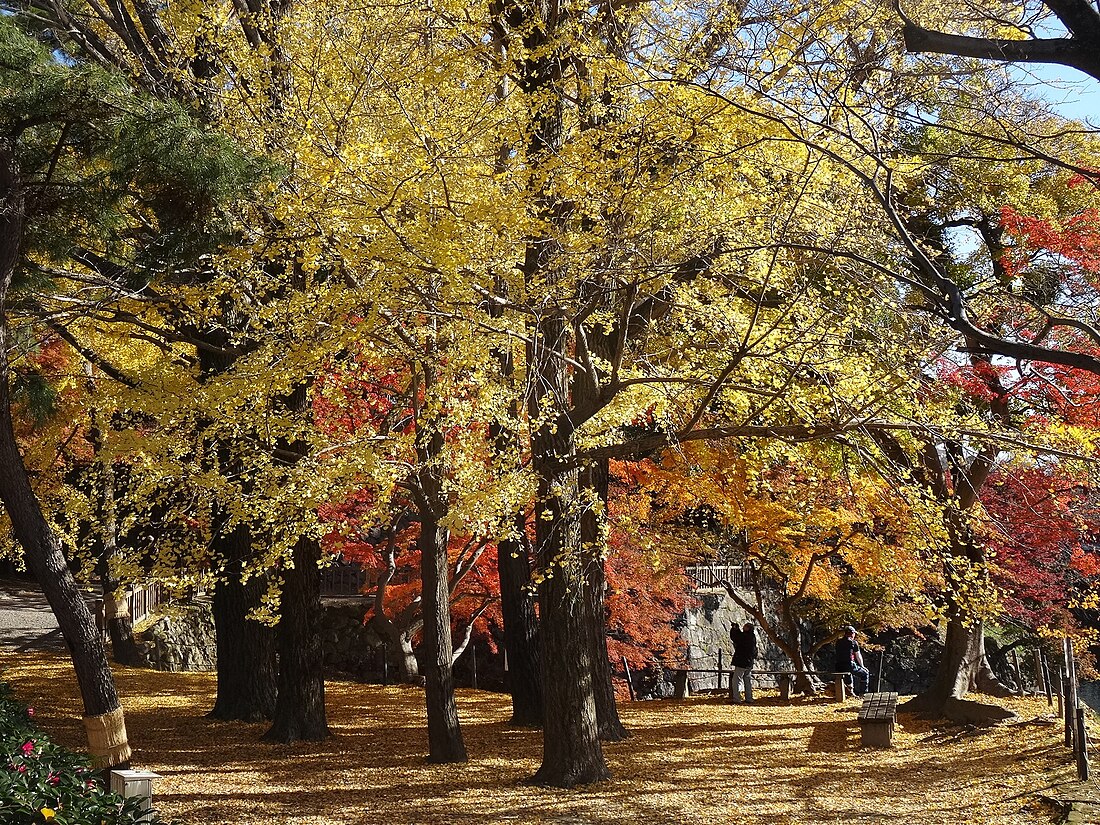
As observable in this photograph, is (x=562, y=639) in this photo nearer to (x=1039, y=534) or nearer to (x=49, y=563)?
(x=49, y=563)

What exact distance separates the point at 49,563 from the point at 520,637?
7378 mm

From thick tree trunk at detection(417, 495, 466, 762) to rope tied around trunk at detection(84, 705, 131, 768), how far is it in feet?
12.5

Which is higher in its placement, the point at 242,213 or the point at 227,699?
the point at 242,213

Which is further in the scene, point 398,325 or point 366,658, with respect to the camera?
point 366,658

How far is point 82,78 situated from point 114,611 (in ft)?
46.0

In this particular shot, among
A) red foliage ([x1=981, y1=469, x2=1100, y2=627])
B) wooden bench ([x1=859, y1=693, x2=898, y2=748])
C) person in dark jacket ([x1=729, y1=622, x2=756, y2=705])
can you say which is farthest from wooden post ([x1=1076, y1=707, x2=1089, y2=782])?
person in dark jacket ([x1=729, y1=622, x2=756, y2=705])

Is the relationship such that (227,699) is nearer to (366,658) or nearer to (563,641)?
(563,641)

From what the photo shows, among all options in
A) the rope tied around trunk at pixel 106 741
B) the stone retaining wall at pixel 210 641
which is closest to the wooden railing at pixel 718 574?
the stone retaining wall at pixel 210 641

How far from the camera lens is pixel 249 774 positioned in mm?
9773

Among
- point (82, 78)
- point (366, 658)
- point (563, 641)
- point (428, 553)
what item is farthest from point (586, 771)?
point (366, 658)

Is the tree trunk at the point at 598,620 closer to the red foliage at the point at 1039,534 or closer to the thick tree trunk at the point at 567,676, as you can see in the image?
the thick tree trunk at the point at 567,676

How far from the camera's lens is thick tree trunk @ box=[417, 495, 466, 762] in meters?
10.5

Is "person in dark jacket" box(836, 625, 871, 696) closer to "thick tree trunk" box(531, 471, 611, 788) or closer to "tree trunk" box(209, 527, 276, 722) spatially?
"thick tree trunk" box(531, 471, 611, 788)

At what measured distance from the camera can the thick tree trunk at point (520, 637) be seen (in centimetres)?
1316
